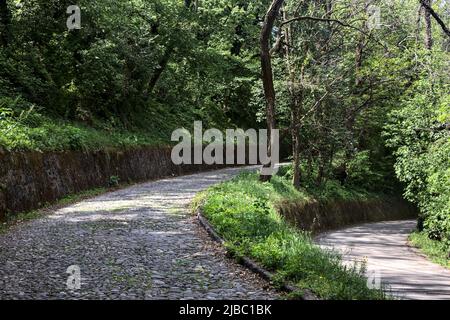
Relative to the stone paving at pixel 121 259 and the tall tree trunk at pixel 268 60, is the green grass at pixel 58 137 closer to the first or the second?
the stone paving at pixel 121 259

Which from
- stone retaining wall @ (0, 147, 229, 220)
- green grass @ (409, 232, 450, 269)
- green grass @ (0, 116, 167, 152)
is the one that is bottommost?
green grass @ (409, 232, 450, 269)

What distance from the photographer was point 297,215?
838 inches

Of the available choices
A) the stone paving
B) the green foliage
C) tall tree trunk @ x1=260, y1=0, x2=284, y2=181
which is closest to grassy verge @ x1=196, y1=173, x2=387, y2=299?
the stone paving

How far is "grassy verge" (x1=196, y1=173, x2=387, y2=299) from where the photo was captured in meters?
7.36

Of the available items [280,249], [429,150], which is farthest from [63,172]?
[429,150]

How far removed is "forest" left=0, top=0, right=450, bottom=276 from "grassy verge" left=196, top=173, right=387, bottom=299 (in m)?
7.07

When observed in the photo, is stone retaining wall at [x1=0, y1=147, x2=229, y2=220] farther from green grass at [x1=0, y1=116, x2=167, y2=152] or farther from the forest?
the forest

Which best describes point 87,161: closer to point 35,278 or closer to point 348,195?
point 35,278

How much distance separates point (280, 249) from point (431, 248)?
14474 mm

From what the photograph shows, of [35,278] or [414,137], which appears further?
[414,137]

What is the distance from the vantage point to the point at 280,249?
30.9 ft
